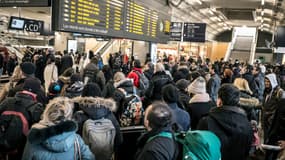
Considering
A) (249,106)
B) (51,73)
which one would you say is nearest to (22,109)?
(249,106)

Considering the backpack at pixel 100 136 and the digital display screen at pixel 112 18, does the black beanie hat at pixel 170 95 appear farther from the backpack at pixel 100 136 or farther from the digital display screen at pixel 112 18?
the digital display screen at pixel 112 18

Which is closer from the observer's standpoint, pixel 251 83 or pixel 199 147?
pixel 199 147

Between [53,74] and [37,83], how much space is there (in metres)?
3.29


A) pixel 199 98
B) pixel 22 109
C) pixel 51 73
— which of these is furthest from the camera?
pixel 51 73

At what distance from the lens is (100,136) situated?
273 cm

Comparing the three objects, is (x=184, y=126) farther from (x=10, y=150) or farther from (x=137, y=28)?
(x=137, y=28)

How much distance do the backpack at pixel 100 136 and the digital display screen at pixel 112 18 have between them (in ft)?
7.79

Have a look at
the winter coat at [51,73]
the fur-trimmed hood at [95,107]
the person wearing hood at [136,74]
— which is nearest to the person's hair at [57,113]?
the fur-trimmed hood at [95,107]

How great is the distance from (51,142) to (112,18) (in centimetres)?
437

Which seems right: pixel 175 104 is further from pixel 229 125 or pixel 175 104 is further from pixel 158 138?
pixel 158 138

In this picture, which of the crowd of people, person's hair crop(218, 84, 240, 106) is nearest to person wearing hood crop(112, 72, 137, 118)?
the crowd of people

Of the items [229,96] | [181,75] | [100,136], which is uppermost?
[229,96]

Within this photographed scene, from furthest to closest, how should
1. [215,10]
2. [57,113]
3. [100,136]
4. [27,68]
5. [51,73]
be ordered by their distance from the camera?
[215,10] → [51,73] → [27,68] → [100,136] → [57,113]

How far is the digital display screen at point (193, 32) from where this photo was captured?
510 inches
